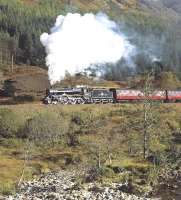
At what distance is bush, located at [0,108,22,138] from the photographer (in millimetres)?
91688

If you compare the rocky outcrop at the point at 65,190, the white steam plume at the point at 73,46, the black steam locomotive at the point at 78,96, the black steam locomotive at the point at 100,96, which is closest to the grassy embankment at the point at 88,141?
the rocky outcrop at the point at 65,190

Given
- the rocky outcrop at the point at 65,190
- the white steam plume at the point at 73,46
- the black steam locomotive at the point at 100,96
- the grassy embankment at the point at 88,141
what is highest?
the white steam plume at the point at 73,46

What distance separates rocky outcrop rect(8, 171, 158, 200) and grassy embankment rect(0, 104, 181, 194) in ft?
7.99

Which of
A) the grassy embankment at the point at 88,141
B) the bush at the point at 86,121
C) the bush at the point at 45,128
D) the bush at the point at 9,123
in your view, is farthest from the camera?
the bush at the point at 86,121

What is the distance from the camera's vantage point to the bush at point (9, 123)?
9169 centimetres

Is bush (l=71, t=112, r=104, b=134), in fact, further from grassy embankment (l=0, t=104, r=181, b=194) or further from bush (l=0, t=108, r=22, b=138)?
bush (l=0, t=108, r=22, b=138)

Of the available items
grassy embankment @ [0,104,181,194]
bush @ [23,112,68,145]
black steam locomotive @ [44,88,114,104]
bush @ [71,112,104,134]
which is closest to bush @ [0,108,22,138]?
grassy embankment @ [0,104,181,194]

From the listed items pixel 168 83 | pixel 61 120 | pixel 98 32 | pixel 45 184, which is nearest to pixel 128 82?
pixel 168 83

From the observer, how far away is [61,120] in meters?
93.2

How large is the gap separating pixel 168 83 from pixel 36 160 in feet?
290

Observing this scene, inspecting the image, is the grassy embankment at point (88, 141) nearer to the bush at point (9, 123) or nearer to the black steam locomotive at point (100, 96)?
the bush at point (9, 123)

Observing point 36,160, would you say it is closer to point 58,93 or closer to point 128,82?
point 58,93

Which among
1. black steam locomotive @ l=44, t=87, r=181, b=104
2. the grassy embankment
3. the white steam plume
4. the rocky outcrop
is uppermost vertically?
the white steam plume

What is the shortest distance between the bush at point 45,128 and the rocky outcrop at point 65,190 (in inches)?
679
